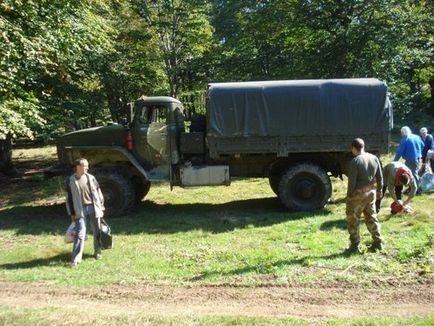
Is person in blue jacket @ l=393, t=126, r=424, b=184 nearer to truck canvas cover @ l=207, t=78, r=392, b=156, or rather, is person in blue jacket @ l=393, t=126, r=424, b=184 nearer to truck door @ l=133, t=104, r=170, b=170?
truck canvas cover @ l=207, t=78, r=392, b=156

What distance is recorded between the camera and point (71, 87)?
675 inches

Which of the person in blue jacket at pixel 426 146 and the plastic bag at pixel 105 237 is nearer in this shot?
the plastic bag at pixel 105 237

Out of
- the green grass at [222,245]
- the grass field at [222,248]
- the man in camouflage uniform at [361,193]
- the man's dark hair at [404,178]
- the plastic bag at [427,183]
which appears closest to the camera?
the grass field at [222,248]

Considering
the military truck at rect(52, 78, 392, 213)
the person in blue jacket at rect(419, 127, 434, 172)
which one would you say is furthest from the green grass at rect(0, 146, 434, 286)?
the person in blue jacket at rect(419, 127, 434, 172)

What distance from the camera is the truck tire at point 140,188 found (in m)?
12.5

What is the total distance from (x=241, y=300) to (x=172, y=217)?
17.2ft

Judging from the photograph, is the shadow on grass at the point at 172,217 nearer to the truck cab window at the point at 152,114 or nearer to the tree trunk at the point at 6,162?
the truck cab window at the point at 152,114

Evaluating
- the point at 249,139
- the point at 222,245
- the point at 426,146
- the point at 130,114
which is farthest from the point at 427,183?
the point at 130,114

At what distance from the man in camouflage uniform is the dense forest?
7112mm

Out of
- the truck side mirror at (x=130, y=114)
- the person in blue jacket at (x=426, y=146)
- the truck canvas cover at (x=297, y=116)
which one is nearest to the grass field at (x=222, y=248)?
the person in blue jacket at (x=426, y=146)

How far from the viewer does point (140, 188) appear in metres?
12.9

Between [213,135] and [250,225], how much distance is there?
2058 millimetres

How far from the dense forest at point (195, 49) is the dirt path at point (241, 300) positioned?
26.2 ft

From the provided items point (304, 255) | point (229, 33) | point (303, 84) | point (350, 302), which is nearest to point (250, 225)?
point (304, 255)
